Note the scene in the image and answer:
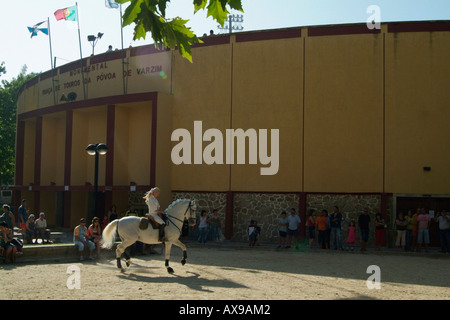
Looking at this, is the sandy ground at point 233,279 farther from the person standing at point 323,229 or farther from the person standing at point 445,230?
the person standing at point 323,229

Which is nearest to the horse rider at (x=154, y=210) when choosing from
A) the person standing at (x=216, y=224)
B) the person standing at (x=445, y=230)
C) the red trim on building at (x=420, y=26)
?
the person standing at (x=216, y=224)

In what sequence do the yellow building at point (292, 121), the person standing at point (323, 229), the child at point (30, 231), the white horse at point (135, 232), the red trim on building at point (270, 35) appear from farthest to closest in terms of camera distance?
the red trim on building at point (270, 35) < the yellow building at point (292, 121) < the person standing at point (323, 229) < the child at point (30, 231) < the white horse at point (135, 232)

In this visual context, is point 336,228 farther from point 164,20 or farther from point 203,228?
point 164,20

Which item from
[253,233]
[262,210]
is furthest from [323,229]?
[262,210]

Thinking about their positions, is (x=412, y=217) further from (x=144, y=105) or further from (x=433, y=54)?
(x=144, y=105)

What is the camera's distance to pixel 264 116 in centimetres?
2398

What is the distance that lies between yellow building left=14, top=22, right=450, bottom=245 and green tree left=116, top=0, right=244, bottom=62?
1804cm

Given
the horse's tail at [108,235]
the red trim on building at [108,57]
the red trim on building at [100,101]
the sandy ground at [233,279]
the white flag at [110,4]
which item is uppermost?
the white flag at [110,4]

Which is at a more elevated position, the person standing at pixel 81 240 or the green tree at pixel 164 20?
the green tree at pixel 164 20

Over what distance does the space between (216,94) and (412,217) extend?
10803 millimetres

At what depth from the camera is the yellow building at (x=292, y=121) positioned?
22.0 m

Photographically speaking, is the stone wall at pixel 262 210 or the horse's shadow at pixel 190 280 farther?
the stone wall at pixel 262 210

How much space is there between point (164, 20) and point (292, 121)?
18.4 metres

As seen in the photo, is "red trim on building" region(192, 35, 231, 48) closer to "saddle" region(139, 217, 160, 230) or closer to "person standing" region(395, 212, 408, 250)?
"person standing" region(395, 212, 408, 250)
